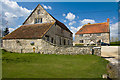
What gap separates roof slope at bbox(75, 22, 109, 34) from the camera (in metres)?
33.6

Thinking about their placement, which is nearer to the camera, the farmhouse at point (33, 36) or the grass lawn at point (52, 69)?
the grass lawn at point (52, 69)

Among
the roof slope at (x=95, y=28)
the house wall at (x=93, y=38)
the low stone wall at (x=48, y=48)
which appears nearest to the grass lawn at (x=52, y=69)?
the low stone wall at (x=48, y=48)

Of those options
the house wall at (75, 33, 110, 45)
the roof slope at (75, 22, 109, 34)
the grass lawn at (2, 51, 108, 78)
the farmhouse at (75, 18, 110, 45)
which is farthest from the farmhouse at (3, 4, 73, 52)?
the roof slope at (75, 22, 109, 34)

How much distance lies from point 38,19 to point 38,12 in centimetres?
182

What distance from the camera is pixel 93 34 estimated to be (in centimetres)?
3472

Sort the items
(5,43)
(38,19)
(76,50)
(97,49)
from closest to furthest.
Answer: (97,49)
(76,50)
(5,43)
(38,19)

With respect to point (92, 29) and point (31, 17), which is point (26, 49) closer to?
point (31, 17)

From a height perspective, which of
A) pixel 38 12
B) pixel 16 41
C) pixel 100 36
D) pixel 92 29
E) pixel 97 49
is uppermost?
pixel 38 12

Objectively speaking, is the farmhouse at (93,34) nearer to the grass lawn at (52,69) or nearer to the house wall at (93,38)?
the house wall at (93,38)

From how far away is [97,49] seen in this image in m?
12.5

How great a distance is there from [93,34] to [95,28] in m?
2.99

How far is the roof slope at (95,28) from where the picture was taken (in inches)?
1323

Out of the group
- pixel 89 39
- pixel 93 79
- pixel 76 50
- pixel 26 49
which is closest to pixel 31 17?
pixel 26 49

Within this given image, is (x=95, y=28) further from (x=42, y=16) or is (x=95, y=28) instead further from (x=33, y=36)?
(x=33, y=36)
